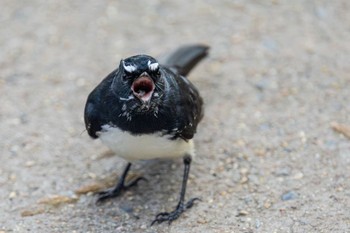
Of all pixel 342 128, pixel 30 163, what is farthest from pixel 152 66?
pixel 342 128

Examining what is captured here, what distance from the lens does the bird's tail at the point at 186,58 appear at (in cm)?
582

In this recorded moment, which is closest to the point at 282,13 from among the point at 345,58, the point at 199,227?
the point at 345,58

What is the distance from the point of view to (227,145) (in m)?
5.62

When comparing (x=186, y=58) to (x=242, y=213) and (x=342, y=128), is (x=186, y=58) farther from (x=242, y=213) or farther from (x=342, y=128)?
(x=242, y=213)

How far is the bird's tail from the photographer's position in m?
5.82

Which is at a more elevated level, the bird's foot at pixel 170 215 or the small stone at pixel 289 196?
the small stone at pixel 289 196

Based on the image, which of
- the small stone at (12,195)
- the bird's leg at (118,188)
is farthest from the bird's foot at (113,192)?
the small stone at (12,195)

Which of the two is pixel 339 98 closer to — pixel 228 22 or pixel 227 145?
pixel 227 145

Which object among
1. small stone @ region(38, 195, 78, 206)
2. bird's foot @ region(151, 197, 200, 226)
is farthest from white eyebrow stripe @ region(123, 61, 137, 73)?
small stone @ region(38, 195, 78, 206)

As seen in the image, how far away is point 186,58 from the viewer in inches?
234

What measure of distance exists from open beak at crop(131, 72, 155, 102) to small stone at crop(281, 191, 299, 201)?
1.44 metres

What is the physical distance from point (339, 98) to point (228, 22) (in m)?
1.69

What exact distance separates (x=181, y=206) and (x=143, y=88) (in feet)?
3.65

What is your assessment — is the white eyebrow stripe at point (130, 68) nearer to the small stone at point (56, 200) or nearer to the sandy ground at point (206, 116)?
the sandy ground at point (206, 116)
